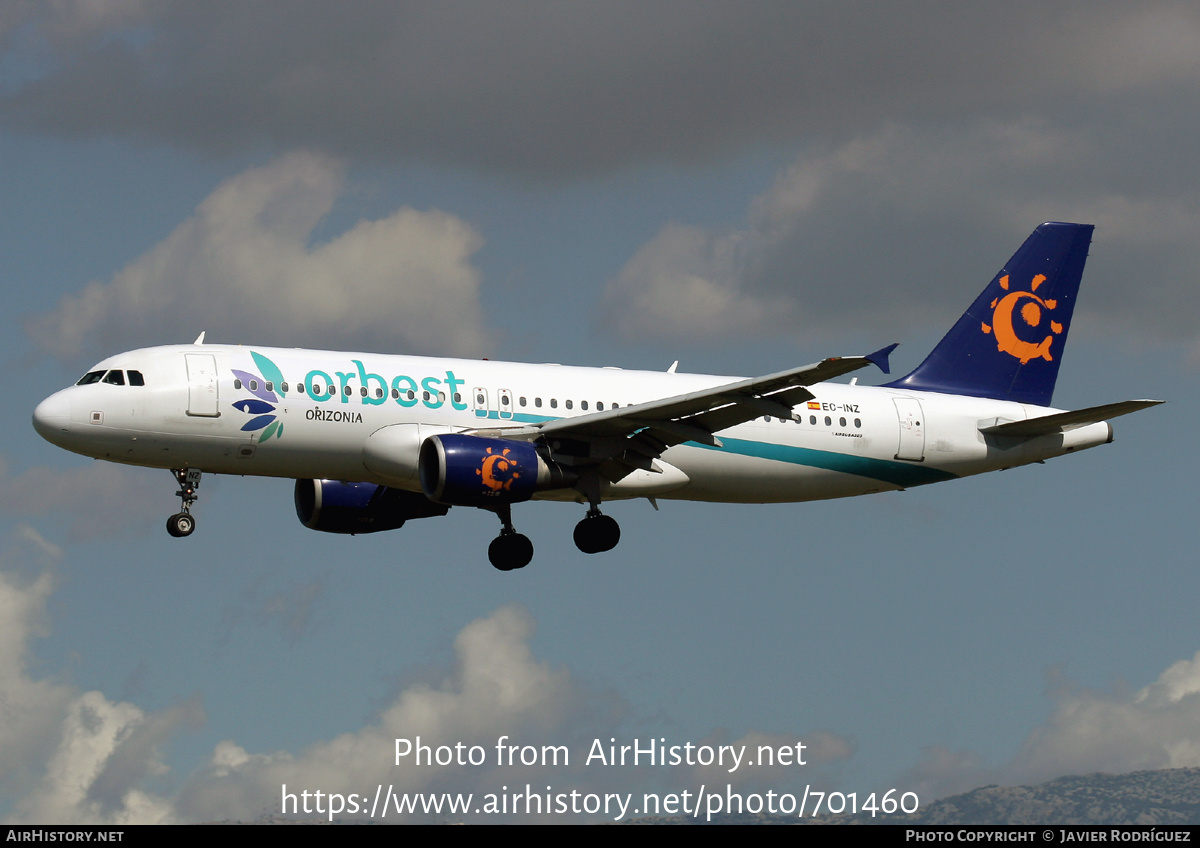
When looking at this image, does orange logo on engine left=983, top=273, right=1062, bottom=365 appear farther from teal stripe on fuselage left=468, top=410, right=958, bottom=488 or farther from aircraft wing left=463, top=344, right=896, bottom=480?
aircraft wing left=463, top=344, right=896, bottom=480

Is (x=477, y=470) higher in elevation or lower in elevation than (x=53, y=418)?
lower

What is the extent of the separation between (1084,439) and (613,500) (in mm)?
14254

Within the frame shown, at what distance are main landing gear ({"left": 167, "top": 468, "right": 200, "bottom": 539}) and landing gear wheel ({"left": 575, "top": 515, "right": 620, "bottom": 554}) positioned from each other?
9863 millimetres

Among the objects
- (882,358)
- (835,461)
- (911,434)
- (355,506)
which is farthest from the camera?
(911,434)

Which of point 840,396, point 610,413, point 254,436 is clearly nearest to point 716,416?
point 610,413

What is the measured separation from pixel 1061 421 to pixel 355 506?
1977 centimetres

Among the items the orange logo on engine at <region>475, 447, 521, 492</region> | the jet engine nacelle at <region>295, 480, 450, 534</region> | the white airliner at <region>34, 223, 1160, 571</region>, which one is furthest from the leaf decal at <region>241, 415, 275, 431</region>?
the jet engine nacelle at <region>295, 480, 450, 534</region>

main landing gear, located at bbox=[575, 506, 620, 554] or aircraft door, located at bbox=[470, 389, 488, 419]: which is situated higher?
aircraft door, located at bbox=[470, 389, 488, 419]

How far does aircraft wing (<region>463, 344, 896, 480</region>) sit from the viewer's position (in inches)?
1454

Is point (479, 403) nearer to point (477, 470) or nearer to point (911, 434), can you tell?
point (477, 470)

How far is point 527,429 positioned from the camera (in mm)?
40000

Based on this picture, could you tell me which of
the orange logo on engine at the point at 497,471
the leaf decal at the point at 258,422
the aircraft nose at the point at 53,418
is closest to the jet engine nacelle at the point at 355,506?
the orange logo on engine at the point at 497,471

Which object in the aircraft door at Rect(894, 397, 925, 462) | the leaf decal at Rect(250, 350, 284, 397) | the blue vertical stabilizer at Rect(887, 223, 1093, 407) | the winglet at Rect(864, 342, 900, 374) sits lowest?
the winglet at Rect(864, 342, 900, 374)

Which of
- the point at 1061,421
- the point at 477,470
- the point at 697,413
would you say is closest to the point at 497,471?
the point at 477,470
